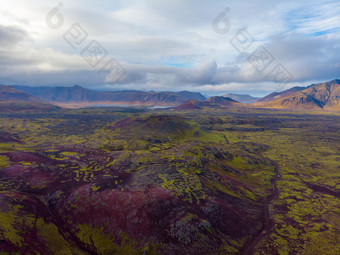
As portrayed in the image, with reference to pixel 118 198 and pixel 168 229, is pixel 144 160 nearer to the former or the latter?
pixel 118 198

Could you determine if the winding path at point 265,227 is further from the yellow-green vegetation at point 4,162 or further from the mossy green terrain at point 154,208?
the yellow-green vegetation at point 4,162

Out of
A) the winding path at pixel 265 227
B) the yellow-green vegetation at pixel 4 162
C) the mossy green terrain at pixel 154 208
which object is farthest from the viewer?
the yellow-green vegetation at pixel 4 162

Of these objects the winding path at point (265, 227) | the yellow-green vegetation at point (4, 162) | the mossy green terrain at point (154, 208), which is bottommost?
the winding path at point (265, 227)

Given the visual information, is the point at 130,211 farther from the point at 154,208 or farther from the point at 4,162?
the point at 4,162

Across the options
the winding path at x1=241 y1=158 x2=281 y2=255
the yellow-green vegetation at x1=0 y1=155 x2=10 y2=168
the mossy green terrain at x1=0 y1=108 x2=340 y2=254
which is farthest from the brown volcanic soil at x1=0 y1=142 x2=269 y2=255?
the yellow-green vegetation at x1=0 y1=155 x2=10 y2=168

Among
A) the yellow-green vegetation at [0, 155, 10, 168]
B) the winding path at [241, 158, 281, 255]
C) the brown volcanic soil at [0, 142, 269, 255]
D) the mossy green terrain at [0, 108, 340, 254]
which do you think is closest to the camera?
the mossy green terrain at [0, 108, 340, 254]

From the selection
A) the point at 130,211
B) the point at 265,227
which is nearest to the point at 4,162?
the point at 130,211

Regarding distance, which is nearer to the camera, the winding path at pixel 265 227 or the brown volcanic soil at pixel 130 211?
the brown volcanic soil at pixel 130 211

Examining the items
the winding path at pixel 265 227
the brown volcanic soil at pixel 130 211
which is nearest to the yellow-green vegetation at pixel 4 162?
the brown volcanic soil at pixel 130 211

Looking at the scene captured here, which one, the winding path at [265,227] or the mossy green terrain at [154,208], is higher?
the mossy green terrain at [154,208]

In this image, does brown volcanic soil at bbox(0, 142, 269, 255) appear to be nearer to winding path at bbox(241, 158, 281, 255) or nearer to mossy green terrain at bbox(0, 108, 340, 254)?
mossy green terrain at bbox(0, 108, 340, 254)

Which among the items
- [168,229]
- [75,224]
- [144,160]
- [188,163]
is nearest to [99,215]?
[75,224]
